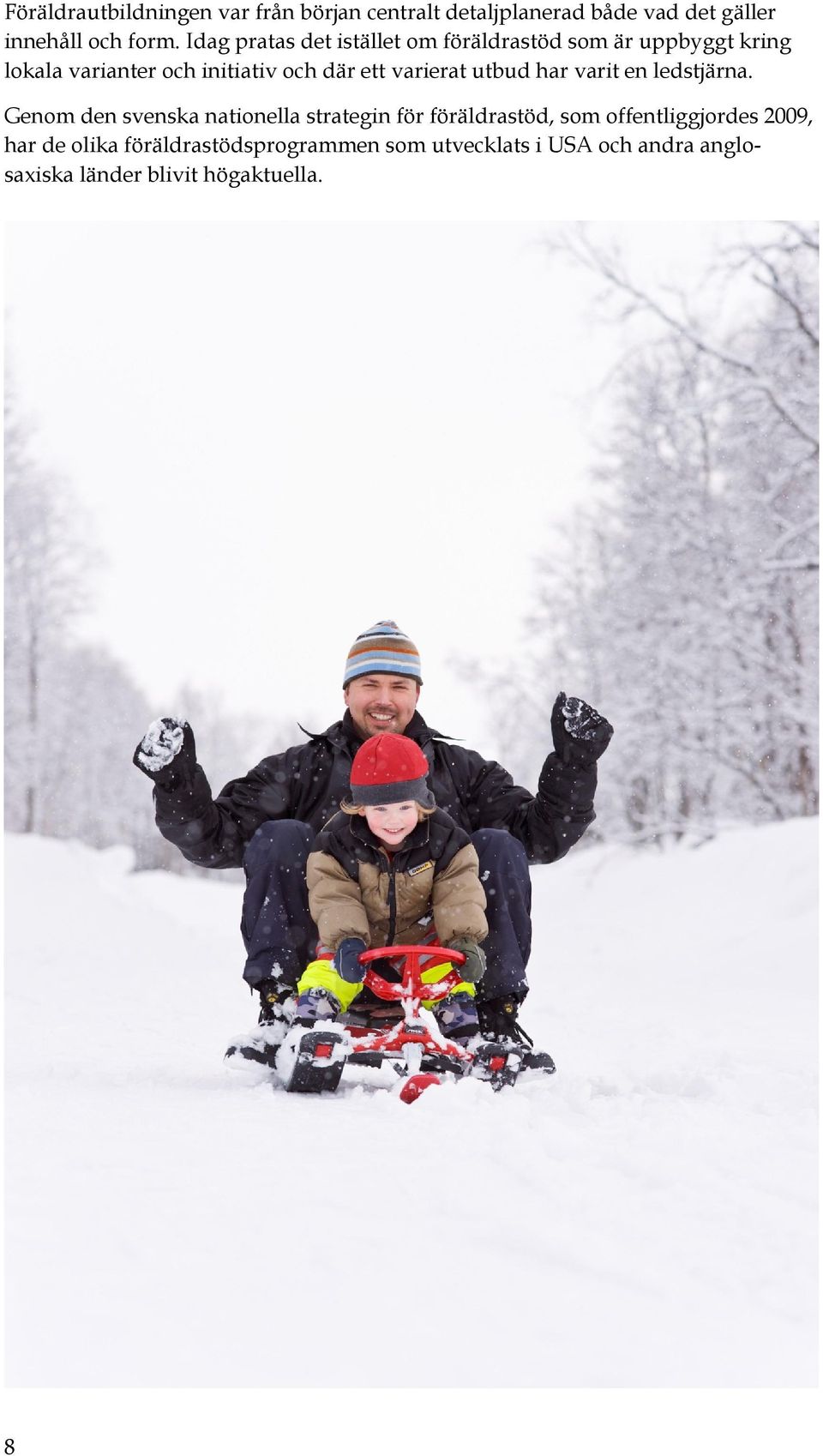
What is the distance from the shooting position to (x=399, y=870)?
3568 mm

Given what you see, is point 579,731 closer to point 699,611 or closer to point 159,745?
point 159,745

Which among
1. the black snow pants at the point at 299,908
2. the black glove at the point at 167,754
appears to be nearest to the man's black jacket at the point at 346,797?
the black glove at the point at 167,754

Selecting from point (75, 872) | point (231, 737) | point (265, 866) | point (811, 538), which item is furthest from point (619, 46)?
point (231, 737)

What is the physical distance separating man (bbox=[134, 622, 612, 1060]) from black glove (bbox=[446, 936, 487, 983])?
25 cm

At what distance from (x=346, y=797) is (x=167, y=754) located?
0.72m

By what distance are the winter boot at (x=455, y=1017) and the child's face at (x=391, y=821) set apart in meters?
0.53

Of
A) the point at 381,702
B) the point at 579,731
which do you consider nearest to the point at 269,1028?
the point at 381,702

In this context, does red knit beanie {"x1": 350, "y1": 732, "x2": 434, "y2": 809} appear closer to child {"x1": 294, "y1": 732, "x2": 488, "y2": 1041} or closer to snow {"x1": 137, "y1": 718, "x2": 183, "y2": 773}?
child {"x1": 294, "y1": 732, "x2": 488, "y2": 1041}

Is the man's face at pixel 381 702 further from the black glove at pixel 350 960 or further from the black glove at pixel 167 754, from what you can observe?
the black glove at pixel 350 960

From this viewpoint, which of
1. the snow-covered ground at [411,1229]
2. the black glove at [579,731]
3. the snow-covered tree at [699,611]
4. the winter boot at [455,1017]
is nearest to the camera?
the snow-covered ground at [411,1229]

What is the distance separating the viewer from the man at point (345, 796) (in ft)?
11.8

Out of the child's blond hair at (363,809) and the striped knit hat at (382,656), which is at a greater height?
the striped knit hat at (382,656)

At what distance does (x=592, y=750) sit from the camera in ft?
12.6

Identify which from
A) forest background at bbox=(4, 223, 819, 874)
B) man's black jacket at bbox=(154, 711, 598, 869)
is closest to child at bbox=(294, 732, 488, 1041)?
man's black jacket at bbox=(154, 711, 598, 869)
